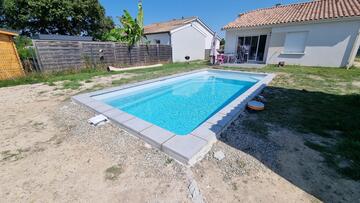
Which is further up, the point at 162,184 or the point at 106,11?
the point at 106,11

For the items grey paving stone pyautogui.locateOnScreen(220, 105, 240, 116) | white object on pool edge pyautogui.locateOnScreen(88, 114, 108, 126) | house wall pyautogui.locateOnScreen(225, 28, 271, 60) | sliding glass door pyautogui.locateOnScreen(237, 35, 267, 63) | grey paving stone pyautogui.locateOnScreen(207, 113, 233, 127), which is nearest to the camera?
grey paving stone pyautogui.locateOnScreen(207, 113, 233, 127)

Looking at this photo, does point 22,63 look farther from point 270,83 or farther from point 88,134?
point 270,83

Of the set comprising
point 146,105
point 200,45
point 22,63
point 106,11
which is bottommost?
point 146,105

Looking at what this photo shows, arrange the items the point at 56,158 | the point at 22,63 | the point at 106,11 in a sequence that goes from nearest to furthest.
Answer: the point at 56,158
the point at 22,63
the point at 106,11

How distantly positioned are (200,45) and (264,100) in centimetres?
1665

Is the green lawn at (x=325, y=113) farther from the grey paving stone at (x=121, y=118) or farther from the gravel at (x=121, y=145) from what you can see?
the grey paving stone at (x=121, y=118)

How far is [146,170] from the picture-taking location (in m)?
2.39

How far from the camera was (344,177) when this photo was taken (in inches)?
83.7

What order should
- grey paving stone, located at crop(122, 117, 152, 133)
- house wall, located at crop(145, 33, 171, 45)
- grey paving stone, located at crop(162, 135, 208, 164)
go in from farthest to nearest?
house wall, located at crop(145, 33, 171, 45), grey paving stone, located at crop(122, 117, 152, 133), grey paving stone, located at crop(162, 135, 208, 164)

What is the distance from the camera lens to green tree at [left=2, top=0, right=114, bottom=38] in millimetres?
17938

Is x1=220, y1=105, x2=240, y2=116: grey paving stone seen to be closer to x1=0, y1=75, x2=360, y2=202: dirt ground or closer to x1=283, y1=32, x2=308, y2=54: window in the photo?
x1=0, y1=75, x2=360, y2=202: dirt ground

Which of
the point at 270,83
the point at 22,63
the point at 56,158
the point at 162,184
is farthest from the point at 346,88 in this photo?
the point at 22,63

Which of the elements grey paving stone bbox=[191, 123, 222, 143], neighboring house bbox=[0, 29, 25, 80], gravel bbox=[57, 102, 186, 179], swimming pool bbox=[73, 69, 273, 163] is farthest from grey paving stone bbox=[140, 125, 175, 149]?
neighboring house bbox=[0, 29, 25, 80]

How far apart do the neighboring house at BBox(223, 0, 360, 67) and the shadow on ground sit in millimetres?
7709
